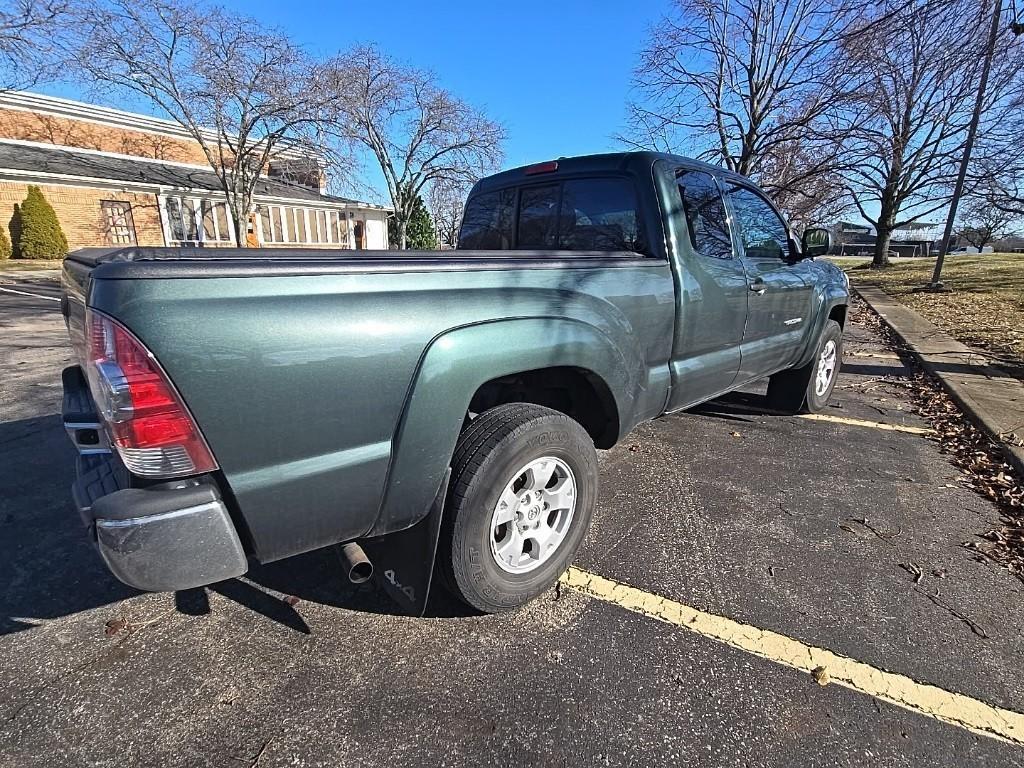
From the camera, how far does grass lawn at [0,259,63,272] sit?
18109 millimetres

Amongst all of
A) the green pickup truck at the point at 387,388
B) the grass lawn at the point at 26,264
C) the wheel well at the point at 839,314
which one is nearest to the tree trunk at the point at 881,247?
the wheel well at the point at 839,314

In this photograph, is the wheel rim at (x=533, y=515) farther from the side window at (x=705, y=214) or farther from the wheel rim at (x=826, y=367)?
the wheel rim at (x=826, y=367)

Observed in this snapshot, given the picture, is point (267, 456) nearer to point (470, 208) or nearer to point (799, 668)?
point (799, 668)

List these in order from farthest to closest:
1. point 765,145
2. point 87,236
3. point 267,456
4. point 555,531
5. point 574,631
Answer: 1. point 87,236
2. point 765,145
3. point 555,531
4. point 574,631
5. point 267,456

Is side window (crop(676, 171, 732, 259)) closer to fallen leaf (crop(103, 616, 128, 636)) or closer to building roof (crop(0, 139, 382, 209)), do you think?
fallen leaf (crop(103, 616, 128, 636))

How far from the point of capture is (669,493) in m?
3.41

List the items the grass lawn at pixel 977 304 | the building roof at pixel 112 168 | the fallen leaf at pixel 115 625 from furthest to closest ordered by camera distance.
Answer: the building roof at pixel 112 168 → the grass lawn at pixel 977 304 → the fallen leaf at pixel 115 625

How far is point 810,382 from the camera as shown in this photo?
4793 mm

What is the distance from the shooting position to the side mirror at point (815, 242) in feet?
13.3

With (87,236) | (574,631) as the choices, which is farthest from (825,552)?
(87,236)

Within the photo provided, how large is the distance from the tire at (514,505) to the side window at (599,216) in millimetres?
1335

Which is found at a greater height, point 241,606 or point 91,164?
point 91,164

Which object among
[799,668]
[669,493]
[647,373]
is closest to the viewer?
[799,668]

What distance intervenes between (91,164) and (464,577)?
31915 millimetres
